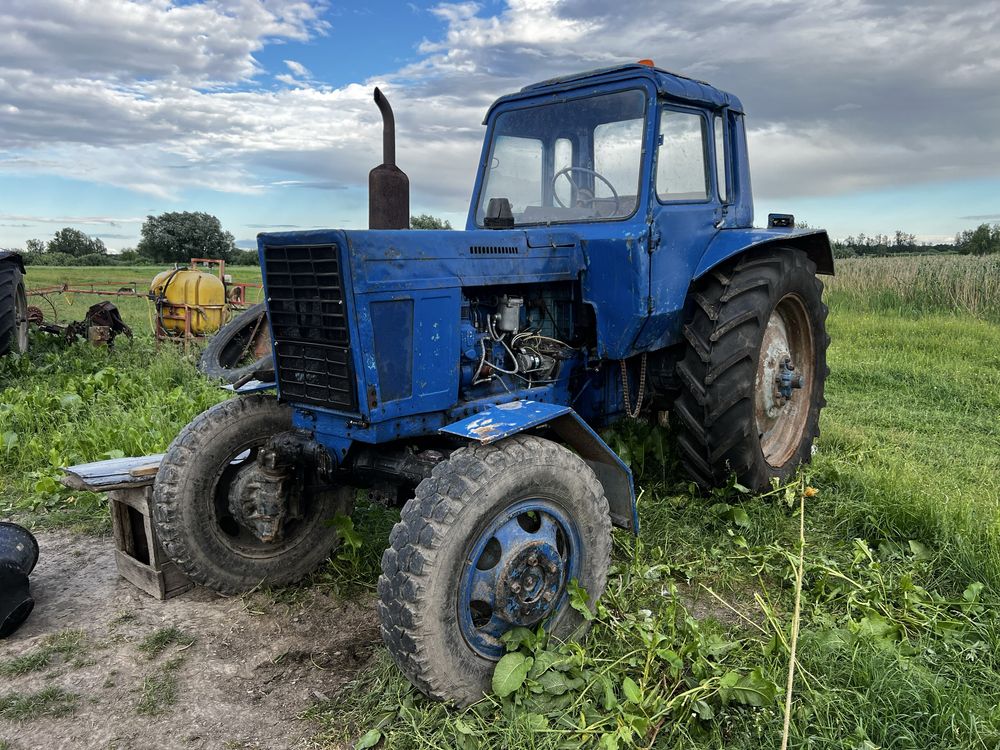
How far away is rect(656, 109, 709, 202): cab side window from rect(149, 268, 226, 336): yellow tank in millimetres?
7934

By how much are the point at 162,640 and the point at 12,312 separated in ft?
24.9

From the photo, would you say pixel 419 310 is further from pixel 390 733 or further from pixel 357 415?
pixel 390 733

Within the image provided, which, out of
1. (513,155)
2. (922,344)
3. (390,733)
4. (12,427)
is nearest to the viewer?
(390,733)

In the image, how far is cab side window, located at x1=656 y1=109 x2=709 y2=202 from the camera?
4.14m

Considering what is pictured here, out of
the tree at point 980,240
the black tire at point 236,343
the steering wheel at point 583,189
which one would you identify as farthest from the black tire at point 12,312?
the tree at point 980,240

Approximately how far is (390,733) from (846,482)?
131 inches

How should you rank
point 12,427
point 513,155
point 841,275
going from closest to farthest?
point 513,155
point 12,427
point 841,275

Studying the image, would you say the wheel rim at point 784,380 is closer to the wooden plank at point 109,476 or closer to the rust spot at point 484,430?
the rust spot at point 484,430

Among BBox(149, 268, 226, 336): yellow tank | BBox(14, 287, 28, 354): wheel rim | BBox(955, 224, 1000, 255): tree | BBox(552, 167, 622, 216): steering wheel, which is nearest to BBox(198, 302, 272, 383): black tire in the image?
BBox(149, 268, 226, 336): yellow tank

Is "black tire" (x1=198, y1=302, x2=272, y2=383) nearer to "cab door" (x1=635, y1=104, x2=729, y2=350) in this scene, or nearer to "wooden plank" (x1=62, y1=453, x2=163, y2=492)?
"wooden plank" (x1=62, y1=453, x2=163, y2=492)

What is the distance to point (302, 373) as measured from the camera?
3369 mm

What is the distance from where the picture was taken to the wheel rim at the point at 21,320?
389 inches

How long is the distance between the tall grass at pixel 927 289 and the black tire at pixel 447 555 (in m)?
12.9

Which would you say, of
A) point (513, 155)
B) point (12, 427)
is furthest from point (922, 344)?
point (12, 427)
